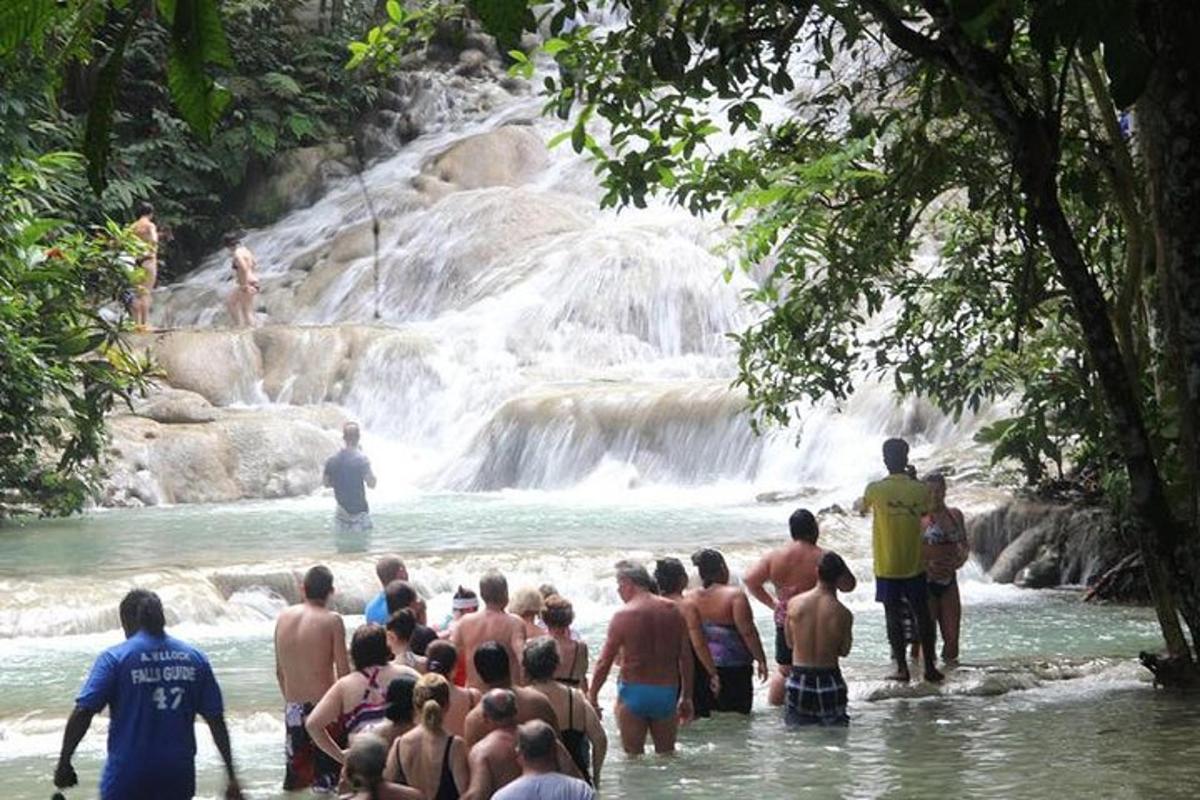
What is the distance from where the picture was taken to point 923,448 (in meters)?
22.5

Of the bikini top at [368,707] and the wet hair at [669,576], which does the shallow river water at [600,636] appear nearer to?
the wet hair at [669,576]

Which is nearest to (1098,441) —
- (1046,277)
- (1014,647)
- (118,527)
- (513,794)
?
(1046,277)

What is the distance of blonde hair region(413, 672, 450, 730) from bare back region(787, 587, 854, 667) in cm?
362

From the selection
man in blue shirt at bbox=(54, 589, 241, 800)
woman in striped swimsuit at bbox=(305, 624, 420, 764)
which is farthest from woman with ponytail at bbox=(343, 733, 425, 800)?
woman in striped swimsuit at bbox=(305, 624, 420, 764)

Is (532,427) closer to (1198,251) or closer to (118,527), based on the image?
(118,527)

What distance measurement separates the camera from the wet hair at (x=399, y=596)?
356 inches

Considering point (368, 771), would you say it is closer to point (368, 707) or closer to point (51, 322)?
point (368, 707)

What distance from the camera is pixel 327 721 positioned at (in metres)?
8.12

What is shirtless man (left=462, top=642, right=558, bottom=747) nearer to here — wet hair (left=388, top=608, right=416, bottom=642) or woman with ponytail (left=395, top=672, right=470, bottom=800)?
woman with ponytail (left=395, top=672, right=470, bottom=800)

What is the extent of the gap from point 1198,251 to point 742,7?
4919mm

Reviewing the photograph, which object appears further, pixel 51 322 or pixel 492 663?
pixel 51 322

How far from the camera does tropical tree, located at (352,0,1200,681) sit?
4.37m

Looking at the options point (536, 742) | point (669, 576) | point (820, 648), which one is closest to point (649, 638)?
point (669, 576)

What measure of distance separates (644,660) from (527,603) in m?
0.88
